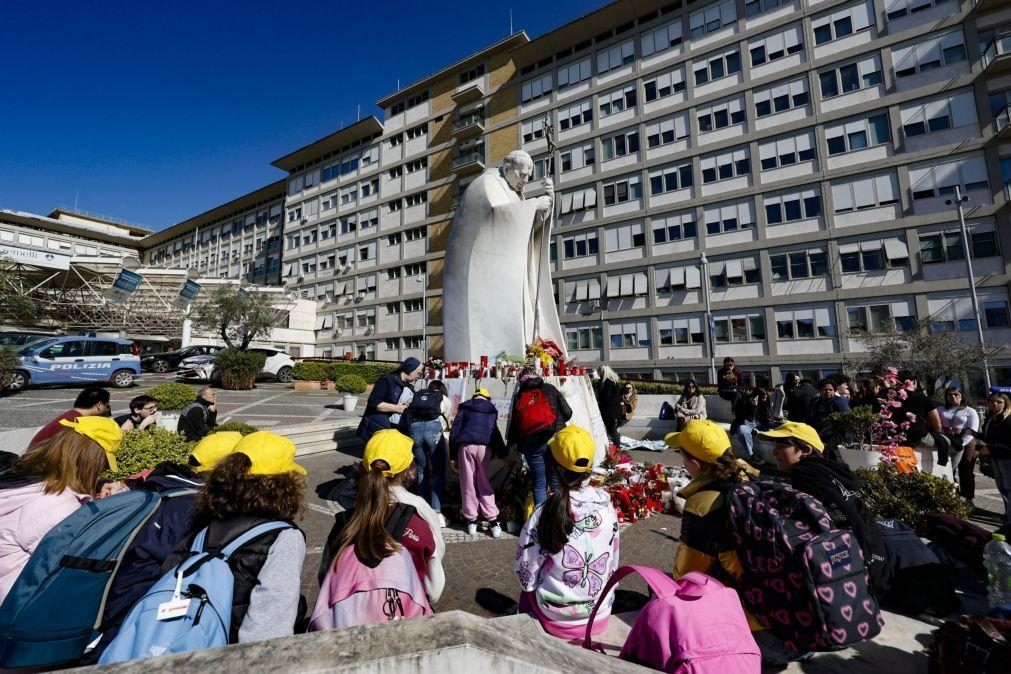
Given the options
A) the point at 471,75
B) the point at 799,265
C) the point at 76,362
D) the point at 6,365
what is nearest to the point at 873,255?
the point at 799,265

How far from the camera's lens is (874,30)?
74.8ft

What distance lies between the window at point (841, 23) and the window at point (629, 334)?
18191 mm

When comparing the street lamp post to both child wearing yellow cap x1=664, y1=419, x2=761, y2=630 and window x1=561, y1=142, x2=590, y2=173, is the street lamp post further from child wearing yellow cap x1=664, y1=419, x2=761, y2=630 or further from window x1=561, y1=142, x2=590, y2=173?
child wearing yellow cap x1=664, y1=419, x2=761, y2=630

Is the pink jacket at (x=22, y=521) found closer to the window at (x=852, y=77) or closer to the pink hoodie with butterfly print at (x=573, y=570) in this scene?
the pink hoodie with butterfly print at (x=573, y=570)

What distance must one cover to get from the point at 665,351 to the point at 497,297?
20.5 metres

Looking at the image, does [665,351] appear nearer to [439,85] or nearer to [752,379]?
[752,379]

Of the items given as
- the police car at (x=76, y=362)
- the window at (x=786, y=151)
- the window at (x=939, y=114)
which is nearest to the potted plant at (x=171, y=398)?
the police car at (x=76, y=362)

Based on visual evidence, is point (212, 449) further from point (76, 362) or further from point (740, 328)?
point (740, 328)

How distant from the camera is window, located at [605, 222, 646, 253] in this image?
28.3 m

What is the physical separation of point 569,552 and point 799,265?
26.9m

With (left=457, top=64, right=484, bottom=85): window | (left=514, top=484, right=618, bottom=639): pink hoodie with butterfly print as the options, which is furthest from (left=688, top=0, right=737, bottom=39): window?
(left=514, top=484, right=618, bottom=639): pink hoodie with butterfly print

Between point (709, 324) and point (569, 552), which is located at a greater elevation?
point (709, 324)

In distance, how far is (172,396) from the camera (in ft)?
29.4

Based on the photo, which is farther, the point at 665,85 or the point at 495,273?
the point at 665,85
